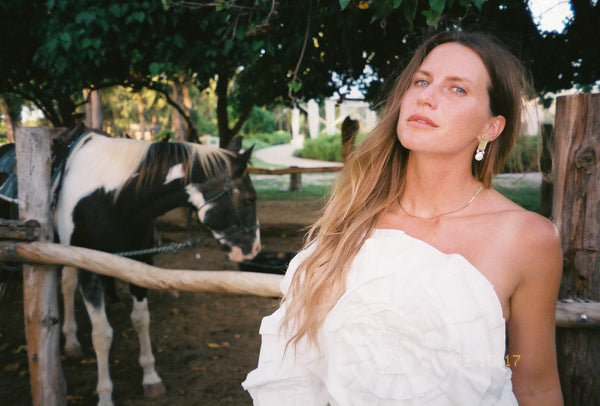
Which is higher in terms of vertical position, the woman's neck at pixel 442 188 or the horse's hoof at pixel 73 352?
the woman's neck at pixel 442 188

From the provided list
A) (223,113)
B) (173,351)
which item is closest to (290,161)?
(223,113)

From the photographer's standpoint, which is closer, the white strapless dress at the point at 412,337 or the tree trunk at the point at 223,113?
the white strapless dress at the point at 412,337

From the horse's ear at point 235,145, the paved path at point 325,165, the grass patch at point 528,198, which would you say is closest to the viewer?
the paved path at point 325,165

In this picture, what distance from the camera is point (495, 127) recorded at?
63.4 inches

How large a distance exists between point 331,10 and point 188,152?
184cm

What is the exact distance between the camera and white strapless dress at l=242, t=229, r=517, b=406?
130 centimetres

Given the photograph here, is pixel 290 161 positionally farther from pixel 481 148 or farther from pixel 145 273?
pixel 481 148

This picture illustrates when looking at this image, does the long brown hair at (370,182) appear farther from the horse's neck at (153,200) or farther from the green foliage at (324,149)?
the green foliage at (324,149)

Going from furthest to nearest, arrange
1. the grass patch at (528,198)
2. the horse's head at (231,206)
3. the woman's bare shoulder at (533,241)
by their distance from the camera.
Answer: the grass patch at (528,198), the horse's head at (231,206), the woman's bare shoulder at (533,241)

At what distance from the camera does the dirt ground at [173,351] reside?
3.75 meters

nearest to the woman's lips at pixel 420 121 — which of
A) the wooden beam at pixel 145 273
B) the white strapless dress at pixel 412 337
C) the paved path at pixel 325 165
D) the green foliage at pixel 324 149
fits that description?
the white strapless dress at pixel 412 337

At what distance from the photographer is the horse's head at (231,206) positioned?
372 cm

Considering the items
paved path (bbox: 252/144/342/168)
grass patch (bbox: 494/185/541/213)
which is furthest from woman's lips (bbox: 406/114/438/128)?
paved path (bbox: 252/144/342/168)

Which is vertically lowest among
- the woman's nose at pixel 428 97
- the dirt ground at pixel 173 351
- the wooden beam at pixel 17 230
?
the dirt ground at pixel 173 351
